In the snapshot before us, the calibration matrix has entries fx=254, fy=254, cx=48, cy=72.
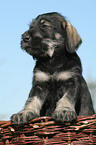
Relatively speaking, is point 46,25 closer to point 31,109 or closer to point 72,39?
point 72,39

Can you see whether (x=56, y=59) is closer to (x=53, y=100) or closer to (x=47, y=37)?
(x=47, y=37)

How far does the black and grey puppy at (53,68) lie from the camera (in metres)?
A: 3.26

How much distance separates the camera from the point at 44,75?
3.34 metres

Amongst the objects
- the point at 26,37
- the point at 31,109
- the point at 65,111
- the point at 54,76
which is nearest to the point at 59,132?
the point at 65,111

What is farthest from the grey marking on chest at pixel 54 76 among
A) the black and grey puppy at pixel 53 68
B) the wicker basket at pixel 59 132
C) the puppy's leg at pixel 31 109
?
the wicker basket at pixel 59 132

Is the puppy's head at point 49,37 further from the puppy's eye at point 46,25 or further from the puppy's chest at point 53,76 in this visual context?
the puppy's chest at point 53,76

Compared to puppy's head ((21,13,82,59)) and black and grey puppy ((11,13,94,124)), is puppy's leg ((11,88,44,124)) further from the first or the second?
puppy's head ((21,13,82,59))

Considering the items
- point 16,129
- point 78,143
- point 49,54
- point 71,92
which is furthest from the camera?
point 49,54

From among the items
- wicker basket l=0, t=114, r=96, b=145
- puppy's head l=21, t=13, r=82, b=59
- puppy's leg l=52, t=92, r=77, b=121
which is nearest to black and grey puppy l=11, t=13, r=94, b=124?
puppy's head l=21, t=13, r=82, b=59

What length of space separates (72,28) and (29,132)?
1789 mm

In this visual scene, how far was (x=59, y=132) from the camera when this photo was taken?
2.26m

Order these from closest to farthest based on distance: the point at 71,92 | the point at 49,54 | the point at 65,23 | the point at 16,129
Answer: the point at 16,129
the point at 71,92
the point at 49,54
the point at 65,23

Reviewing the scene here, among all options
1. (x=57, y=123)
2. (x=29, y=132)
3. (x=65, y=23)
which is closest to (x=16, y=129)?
(x=29, y=132)

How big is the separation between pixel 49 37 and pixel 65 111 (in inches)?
44.9
